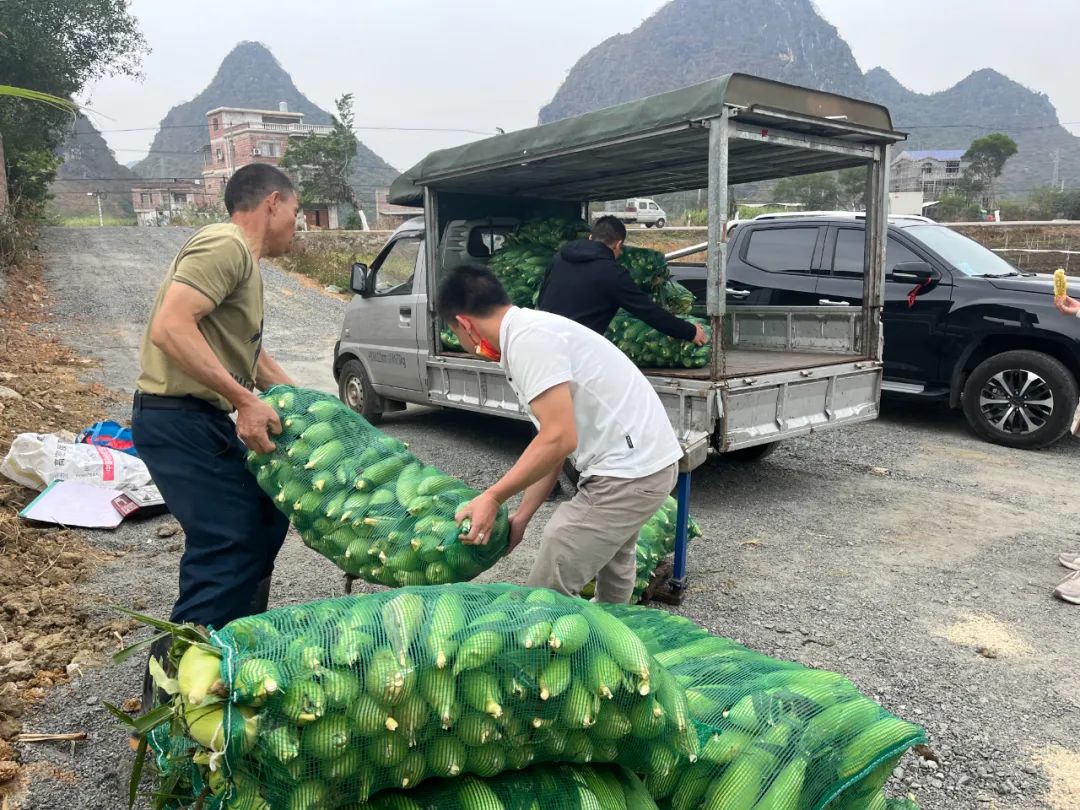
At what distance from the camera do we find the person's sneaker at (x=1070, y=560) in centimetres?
450

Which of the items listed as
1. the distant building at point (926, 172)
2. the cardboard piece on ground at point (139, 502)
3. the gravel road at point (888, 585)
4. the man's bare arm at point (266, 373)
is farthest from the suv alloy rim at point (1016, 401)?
the distant building at point (926, 172)

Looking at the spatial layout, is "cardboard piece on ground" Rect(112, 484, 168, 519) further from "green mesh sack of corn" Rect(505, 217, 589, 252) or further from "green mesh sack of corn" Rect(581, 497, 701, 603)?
"green mesh sack of corn" Rect(505, 217, 589, 252)

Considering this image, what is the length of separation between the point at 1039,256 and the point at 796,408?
2180cm

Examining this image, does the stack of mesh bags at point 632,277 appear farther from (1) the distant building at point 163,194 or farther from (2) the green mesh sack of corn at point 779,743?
(1) the distant building at point 163,194

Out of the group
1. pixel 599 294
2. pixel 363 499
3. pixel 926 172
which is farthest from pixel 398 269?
pixel 926 172

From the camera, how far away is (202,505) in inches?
109

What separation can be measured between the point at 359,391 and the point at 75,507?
3.79 meters

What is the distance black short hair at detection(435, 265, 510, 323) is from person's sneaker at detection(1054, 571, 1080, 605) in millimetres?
3446

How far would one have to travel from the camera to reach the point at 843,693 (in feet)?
7.07

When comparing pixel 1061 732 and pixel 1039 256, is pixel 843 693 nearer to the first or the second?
pixel 1061 732

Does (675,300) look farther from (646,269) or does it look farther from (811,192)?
(811,192)

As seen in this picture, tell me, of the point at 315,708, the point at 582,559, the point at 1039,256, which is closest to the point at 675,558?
the point at 582,559

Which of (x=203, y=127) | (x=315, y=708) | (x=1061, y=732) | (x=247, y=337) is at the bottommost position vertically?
(x=1061, y=732)

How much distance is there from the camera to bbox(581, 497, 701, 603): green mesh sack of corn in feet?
12.6
